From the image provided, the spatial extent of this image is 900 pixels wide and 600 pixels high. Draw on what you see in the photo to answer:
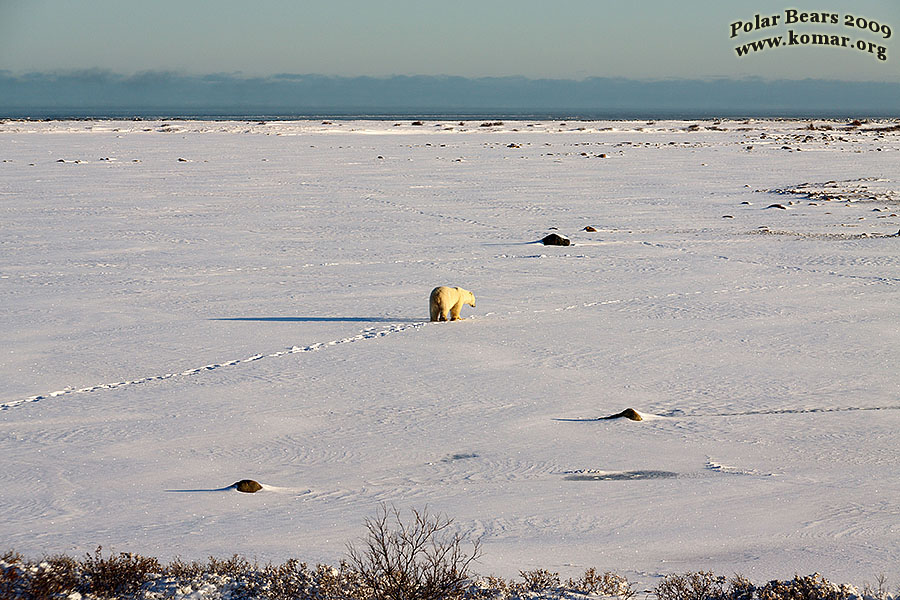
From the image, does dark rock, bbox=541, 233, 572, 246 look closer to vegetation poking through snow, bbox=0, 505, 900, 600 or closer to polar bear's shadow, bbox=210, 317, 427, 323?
polar bear's shadow, bbox=210, 317, 427, 323

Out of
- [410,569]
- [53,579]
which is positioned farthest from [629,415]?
[53,579]

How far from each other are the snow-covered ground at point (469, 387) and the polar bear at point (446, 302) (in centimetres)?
20

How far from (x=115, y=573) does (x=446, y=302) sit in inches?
214

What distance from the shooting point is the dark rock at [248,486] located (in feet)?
17.3

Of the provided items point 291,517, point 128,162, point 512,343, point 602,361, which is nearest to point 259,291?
point 512,343

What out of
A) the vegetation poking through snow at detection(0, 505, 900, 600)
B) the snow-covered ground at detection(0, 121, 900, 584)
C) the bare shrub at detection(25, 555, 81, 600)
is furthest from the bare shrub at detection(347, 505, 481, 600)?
the bare shrub at detection(25, 555, 81, 600)

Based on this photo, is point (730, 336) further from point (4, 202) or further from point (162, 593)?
point (4, 202)

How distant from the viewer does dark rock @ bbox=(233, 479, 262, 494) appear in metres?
5.29

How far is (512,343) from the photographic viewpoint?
8734mm

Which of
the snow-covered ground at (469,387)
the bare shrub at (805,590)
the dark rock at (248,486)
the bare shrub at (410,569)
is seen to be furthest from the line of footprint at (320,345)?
the bare shrub at (805,590)

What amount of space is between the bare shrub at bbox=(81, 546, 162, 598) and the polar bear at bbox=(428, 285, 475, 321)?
5.18 meters

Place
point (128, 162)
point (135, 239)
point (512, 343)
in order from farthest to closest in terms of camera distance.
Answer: point (128, 162), point (135, 239), point (512, 343)

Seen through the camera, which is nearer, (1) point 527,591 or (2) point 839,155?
(1) point 527,591

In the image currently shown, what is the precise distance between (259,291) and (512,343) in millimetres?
3641
